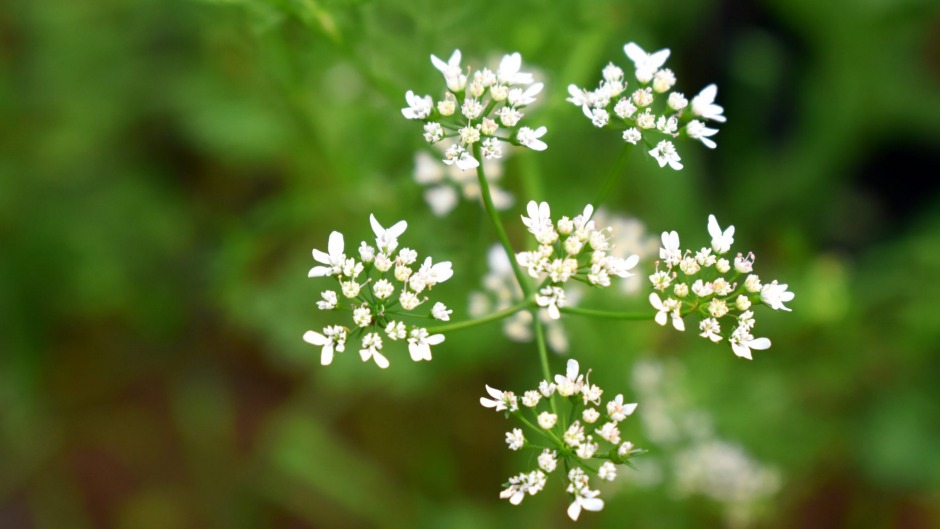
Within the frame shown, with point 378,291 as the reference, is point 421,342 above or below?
below

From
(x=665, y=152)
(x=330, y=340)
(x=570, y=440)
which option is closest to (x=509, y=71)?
(x=665, y=152)

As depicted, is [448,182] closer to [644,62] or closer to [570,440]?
[644,62]

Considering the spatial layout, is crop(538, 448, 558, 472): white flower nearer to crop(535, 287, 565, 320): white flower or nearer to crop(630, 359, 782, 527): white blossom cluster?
crop(535, 287, 565, 320): white flower

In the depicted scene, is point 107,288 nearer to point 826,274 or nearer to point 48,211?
point 48,211

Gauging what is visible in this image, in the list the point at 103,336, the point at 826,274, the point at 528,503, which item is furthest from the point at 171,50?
the point at 826,274

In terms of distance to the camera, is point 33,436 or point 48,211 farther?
point 33,436

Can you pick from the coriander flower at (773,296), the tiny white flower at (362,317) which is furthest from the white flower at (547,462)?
the coriander flower at (773,296)

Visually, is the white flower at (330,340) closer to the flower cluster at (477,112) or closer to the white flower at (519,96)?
the flower cluster at (477,112)
